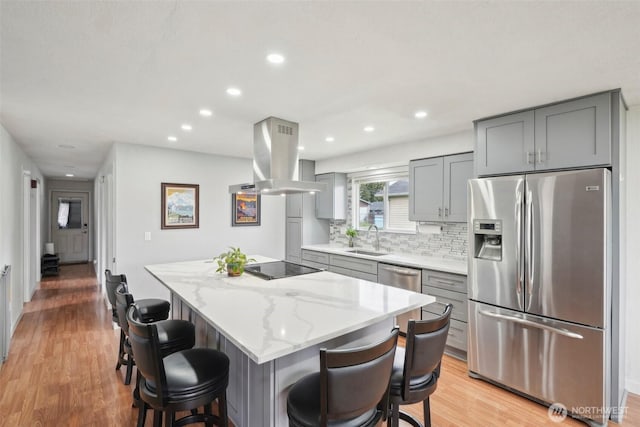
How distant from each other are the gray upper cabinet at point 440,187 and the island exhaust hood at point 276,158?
1.44 metres

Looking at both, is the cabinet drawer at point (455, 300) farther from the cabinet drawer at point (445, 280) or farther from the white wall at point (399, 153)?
the white wall at point (399, 153)

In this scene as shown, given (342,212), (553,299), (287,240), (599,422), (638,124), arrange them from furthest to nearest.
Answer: (287,240) < (342,212) < (638,124) < (553,299) < (599,422)

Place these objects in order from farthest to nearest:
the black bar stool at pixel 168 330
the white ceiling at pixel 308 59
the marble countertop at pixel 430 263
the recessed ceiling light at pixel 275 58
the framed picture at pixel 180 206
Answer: the framed picture at pixel 180 206 → the marble countertop at pixel 430 263 → the black bar stool at pixel 168 330 → the recessed ceiling light at pixel 275 58 → the white ceiling at pixel 308 59

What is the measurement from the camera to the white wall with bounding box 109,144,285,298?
13.7 feet

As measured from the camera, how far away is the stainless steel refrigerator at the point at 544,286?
2293mm

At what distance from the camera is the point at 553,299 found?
2.47 metres

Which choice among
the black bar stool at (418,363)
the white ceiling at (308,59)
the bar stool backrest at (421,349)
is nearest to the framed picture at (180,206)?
the white ceiling at (308,59)

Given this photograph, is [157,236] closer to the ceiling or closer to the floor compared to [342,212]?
closer to the floor

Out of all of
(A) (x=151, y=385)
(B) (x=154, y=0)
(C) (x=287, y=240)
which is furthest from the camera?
(C) (x=287, y=240)

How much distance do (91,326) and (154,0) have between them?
4.23m

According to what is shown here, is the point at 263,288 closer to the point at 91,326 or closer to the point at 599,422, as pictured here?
the point at 599,422

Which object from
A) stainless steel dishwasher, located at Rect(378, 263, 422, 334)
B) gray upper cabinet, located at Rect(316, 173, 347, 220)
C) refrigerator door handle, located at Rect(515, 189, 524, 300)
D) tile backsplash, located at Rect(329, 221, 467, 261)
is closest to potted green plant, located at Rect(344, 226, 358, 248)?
tile backsplash, located at Rect(329, 221, 467, 261)

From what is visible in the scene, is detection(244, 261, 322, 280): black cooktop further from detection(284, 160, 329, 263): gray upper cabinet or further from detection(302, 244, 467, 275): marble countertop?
detection(284, 160, 329, 263): gray upper cabinet

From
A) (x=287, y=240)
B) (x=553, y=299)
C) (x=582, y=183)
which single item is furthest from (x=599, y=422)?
(x=287, y=240)
